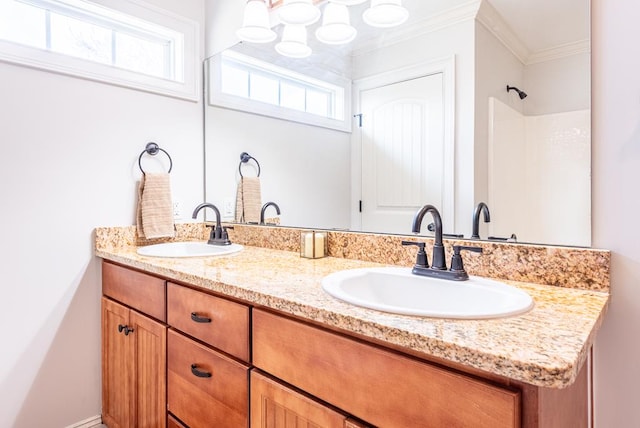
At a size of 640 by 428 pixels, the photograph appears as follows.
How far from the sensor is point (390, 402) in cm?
69

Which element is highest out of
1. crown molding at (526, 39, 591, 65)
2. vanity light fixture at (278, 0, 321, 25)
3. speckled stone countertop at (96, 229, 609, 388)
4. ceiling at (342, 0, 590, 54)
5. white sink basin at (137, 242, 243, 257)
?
vanity light fixture at (278, 0, 321, 25)

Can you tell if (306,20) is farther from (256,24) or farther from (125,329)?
(125,329)

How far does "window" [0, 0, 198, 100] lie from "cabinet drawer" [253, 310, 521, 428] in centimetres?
150

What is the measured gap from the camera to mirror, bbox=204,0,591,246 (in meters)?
1.00

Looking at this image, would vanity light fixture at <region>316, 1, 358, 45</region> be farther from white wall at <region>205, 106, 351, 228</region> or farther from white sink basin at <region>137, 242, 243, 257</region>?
white sink basin at <region>137, 242, 243, 257</region>

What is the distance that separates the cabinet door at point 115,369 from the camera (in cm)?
153

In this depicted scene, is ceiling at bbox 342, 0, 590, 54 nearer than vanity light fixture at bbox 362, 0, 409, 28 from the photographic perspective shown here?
Yes

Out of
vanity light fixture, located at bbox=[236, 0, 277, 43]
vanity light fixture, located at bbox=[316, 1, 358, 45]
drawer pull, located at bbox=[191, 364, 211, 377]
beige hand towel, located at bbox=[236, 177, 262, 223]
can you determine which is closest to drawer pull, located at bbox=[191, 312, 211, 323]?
drawer pull, located at bbox=[191, 364, 211, 377]

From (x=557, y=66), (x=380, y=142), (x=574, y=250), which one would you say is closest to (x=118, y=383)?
(x=380, y=142)

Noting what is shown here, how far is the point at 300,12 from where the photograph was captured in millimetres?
1552

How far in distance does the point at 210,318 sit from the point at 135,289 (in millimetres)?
551

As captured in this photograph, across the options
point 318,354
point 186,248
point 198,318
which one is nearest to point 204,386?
Result: point 198,318

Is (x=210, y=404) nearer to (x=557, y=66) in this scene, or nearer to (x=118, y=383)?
(x=118, y=383)

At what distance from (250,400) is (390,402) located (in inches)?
17.2
